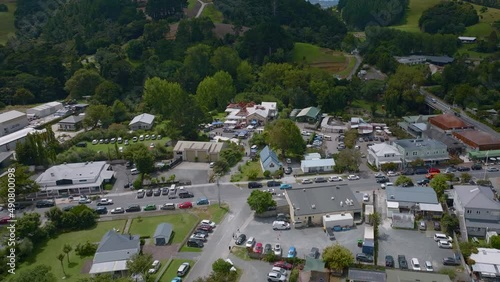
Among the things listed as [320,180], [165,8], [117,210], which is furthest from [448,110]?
[165,8]

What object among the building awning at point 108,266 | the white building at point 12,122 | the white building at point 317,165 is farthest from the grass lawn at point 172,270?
the white building at point 12,122

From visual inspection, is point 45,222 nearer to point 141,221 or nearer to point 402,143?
point 141,221

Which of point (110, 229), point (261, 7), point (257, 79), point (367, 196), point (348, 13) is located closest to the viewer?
point (110, 229)

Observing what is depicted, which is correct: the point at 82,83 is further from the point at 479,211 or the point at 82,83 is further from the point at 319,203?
the point at 479,211

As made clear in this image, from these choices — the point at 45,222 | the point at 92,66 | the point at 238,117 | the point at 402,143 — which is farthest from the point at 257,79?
the point at 45,222

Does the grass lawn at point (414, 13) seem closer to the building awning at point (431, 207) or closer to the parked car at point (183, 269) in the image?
the building awning at point (431, 207)

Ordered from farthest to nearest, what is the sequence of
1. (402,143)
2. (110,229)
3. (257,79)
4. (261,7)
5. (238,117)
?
(261,7) < (257,79) < (238,117) < (402,143) < (110,229)
